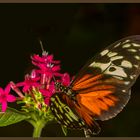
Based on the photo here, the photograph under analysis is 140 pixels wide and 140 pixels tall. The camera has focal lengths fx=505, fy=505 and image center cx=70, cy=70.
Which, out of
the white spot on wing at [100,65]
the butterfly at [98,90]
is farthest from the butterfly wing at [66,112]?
the white spot on wing at [100,65]

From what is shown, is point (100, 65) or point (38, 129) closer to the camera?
point (38, 129)

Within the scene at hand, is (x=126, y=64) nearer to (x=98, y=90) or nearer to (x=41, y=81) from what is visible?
(x=98, y=90)

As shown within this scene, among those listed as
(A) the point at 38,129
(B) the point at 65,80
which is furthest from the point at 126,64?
(A) the point at 38,129

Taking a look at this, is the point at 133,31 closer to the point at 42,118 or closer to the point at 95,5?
the point at 95,5

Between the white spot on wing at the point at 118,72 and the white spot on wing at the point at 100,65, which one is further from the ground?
the white spot on wing at the point at 100,65

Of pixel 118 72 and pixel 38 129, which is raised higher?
pixel 118 72

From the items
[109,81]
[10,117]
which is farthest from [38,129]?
[109,81]

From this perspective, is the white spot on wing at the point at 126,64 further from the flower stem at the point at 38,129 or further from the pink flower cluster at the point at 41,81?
the flower stem at the point at 38,129
